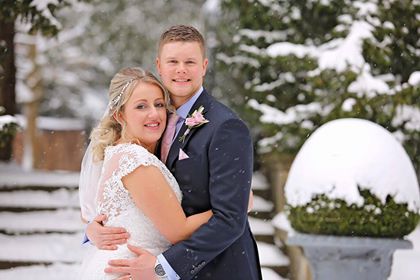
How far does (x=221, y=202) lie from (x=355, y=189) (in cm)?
285

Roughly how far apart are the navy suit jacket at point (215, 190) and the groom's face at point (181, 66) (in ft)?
0.34

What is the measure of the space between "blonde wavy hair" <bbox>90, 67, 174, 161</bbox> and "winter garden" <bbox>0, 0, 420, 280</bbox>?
8.98 feet

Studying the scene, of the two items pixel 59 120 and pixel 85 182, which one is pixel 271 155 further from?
pixel 59 120

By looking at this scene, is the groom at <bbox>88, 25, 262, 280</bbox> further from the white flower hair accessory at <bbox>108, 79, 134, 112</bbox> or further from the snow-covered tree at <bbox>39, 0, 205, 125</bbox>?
the snow-covered tree at <bbox>39, 0, 205, 125</bbox>

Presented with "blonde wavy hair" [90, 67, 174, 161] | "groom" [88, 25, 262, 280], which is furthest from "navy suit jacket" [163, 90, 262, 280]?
"blonde wavy hair" [90, 67, 174, 161]

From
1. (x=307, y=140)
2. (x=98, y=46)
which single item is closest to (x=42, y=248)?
(x=307, y=140)

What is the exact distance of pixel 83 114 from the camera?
18281 millimetres

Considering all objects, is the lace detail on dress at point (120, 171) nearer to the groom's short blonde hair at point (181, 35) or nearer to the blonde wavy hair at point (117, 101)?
the blonde wavy hair at point (117, 101)

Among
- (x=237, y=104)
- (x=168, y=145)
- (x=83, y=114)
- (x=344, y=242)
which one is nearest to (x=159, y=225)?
(x=168, y=145)

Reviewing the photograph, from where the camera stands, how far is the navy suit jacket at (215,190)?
7.49 ft

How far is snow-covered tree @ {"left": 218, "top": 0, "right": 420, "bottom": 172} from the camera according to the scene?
288 inches

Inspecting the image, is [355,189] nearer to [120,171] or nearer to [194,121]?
[194,121]

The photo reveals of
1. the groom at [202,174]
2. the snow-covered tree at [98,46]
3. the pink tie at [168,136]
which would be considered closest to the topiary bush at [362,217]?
the groom at [202,174]

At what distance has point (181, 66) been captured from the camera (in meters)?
2.38
